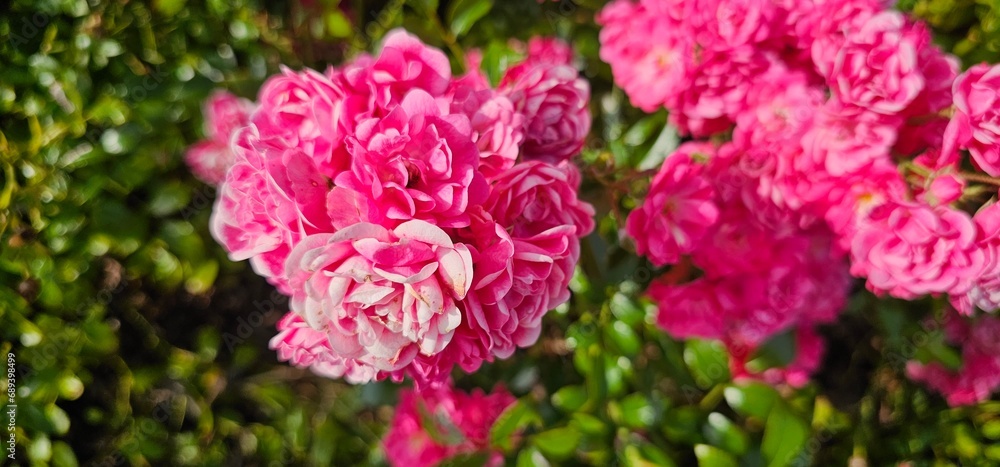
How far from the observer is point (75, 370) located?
4.62ft

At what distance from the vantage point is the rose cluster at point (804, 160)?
0.85 m

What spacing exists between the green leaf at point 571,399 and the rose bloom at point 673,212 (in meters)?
0.46

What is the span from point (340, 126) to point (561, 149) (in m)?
0.31

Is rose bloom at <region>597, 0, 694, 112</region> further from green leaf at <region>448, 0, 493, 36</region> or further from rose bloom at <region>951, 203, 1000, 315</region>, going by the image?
rose bloom at <region>951, 203, 1000, 315</region>

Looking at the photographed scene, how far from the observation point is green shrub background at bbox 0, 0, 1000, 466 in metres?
1.25

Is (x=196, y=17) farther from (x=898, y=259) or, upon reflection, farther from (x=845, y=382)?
(x=845, y=382)

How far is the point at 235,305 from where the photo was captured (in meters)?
1.76

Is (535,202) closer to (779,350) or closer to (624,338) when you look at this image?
(624,338)

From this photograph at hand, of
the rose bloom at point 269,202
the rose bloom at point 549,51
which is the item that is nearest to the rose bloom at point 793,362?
the rose bloom at point 549,51

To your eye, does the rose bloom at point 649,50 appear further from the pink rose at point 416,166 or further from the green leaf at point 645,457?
the green leaf at point 645,457

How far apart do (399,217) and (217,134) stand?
93 centimetres

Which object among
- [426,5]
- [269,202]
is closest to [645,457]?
[269,202]

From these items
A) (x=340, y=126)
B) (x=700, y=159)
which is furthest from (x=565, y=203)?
(x=700, y=159)

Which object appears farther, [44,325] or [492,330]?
[44,325]
